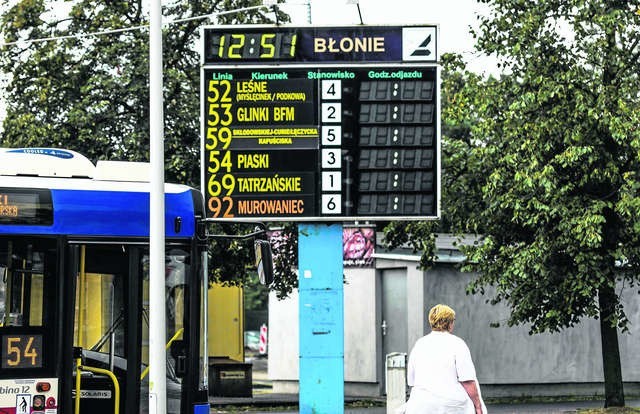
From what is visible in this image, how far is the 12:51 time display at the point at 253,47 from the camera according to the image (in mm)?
18172

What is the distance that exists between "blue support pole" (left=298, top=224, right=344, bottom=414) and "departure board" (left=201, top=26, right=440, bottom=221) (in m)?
1.11

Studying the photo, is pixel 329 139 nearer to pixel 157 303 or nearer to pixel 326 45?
pixel 326 45

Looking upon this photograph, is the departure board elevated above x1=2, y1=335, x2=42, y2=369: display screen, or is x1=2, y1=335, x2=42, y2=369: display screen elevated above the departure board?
A: the departure board

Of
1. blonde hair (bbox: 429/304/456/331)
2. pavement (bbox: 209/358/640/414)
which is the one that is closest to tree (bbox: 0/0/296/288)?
pavement (bbox: 209/358/640/414)

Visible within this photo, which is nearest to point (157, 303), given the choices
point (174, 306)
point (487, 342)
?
point (174, 306)

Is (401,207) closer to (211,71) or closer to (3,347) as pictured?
(211,71)

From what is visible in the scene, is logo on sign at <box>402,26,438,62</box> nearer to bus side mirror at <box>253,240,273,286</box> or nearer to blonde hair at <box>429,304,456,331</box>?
bus side mirror at <box>253,240,273,286</box>

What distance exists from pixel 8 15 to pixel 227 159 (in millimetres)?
9854

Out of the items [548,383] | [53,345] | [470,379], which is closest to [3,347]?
[53,345]

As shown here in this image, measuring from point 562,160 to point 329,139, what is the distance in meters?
5.13

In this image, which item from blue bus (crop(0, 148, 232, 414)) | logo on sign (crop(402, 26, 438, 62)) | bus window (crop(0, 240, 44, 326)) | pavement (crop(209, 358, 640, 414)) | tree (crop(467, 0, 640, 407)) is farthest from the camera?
pavement (crop(209, 358, 640, 414))

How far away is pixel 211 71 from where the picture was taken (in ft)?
59.6

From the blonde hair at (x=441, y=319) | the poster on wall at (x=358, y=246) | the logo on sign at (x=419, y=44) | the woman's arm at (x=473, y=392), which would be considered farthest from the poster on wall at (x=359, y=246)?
the woman's arm at (x=473, y=392)

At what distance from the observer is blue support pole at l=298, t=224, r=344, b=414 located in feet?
62.1
